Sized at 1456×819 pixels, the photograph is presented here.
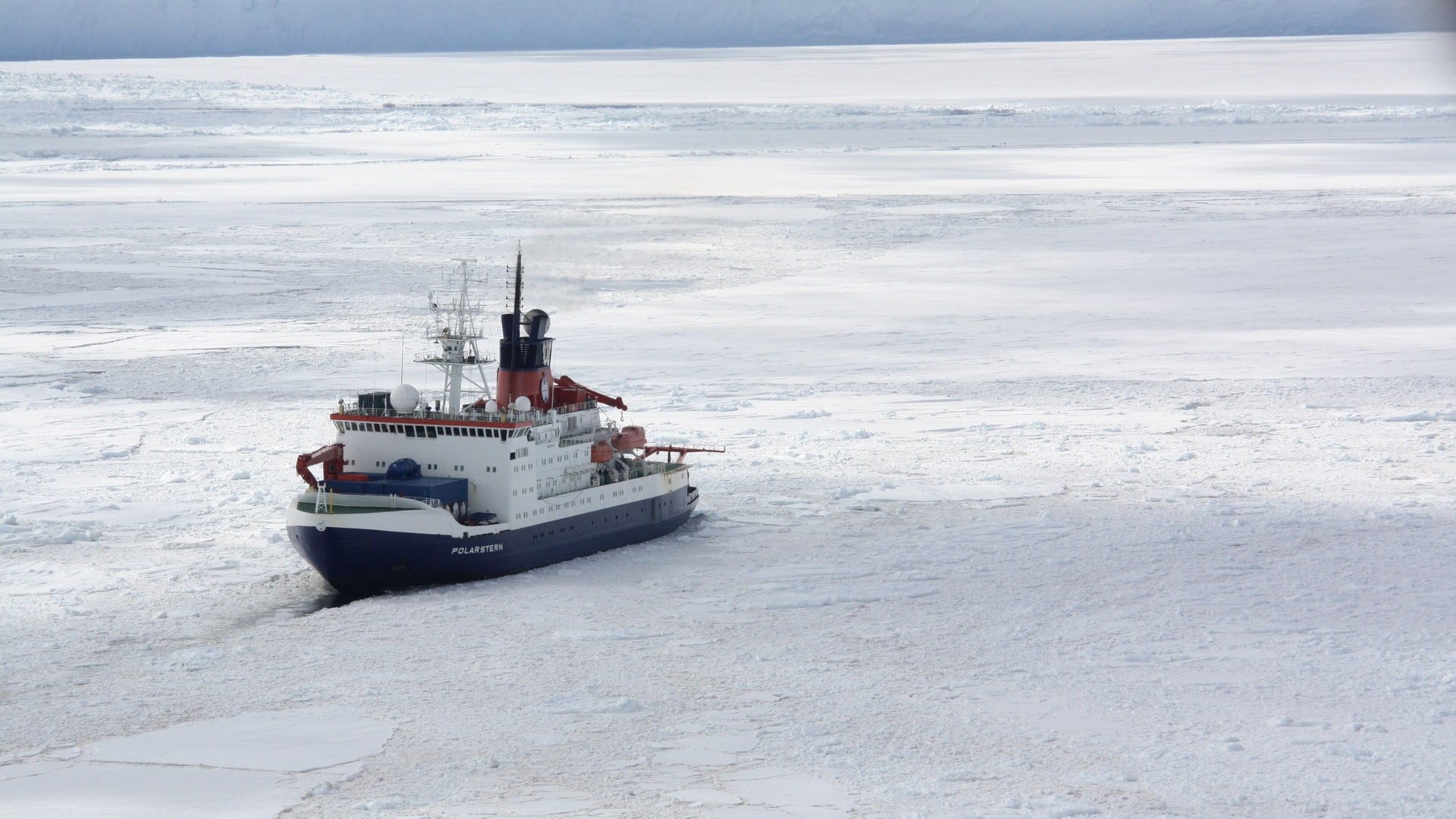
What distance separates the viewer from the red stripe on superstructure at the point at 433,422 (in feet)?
42.8

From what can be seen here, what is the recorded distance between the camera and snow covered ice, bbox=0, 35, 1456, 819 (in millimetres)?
8867

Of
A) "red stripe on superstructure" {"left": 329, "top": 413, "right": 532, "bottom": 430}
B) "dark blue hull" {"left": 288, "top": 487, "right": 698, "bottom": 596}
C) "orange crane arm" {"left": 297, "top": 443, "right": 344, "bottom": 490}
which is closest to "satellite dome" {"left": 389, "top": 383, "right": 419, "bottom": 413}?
"red stripe on superstructure" {"left": 329, "top": 413, "right": 532, "bottom": 430}

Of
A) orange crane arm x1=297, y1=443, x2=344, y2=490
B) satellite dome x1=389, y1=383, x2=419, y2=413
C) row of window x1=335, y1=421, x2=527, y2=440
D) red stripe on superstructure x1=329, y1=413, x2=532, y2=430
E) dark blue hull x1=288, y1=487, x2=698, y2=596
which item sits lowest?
dark blue hull x1=288, y1=487, x2=698, y2=596

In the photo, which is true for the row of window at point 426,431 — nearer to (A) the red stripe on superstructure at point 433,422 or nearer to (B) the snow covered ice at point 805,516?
(A) the red stripe on superstructure at point 433,422

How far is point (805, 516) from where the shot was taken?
48.3ft

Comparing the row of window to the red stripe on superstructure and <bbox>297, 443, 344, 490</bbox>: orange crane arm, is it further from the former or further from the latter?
<bbox>297, 443, 344, 490</bbox>: orange crane arm

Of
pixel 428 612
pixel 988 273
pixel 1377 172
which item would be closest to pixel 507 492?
pixel 428 612

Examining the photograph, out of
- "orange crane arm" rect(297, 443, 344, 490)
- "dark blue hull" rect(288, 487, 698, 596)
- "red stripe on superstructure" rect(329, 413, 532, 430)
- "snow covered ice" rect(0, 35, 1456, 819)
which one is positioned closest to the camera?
"snow covered ice" rect(0, 35, 1456, 819)

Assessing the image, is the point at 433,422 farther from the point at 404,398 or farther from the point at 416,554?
the point at 416,554

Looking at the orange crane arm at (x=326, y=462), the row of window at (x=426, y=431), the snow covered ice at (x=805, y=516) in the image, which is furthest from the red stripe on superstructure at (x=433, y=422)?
the snow covered ice at (x=805, y=516)

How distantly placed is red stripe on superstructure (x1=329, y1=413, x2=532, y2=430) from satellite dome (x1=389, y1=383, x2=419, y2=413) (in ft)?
0.41

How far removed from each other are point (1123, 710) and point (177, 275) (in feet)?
80.1

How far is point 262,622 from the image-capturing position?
11.7 m

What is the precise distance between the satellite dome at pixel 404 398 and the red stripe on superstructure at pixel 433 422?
0.12 meters
